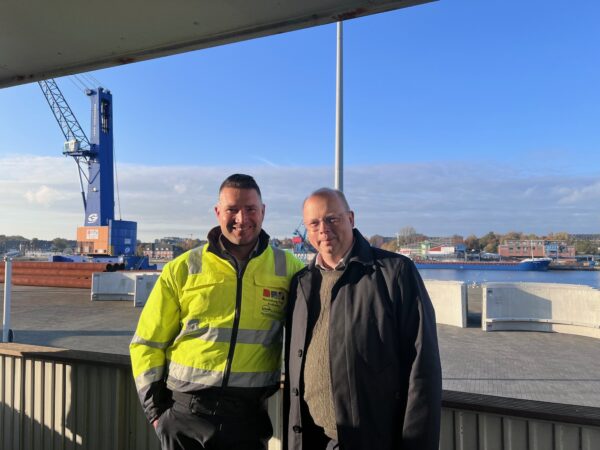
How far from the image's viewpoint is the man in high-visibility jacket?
176 cm

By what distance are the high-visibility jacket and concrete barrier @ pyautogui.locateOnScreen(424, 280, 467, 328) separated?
8.06 m

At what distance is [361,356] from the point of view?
157 centimetres

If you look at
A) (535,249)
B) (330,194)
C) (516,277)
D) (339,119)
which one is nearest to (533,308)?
(339,119)

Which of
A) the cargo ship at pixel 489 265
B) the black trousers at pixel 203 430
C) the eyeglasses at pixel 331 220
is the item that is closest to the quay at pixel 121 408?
the black trousers at pixel 203 430

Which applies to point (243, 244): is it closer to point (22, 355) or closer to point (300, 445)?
point (300, 445)

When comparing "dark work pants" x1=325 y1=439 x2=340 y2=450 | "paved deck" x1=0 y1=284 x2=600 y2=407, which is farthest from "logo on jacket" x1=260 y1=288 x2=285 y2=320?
"paved deck" x1=0 y1=284 x2=600 y2=407

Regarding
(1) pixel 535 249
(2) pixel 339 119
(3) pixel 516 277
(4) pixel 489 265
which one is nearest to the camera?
(2) pixel 339 119

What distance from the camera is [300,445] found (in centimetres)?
167

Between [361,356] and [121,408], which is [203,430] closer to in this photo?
[361,356]

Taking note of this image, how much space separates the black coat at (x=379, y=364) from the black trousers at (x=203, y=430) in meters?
0.20

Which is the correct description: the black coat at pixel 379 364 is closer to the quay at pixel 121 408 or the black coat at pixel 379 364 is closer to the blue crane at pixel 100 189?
the quay at pixel 121 408

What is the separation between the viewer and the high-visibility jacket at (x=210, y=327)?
1.79 m

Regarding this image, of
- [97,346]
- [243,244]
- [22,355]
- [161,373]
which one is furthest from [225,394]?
[97,346]

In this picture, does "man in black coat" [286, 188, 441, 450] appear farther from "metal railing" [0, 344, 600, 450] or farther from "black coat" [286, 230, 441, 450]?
"metal railing" [0, 344, 600, 450]
